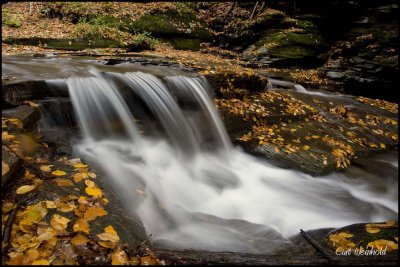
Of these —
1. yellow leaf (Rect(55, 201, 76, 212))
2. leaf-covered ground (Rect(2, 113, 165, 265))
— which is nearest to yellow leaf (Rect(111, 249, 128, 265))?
leaf-covered ground (Rect(2, 113, 165, 265))

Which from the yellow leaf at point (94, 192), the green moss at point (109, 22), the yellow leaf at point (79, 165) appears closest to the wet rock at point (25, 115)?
the yellow leaf at point (79, 165)

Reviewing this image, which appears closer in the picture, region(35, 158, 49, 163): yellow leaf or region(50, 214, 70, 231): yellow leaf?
region(50, 214, 70, 231): yellow leaf

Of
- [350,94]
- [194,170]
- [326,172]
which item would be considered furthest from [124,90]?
[350,94]

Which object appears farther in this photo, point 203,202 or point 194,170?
point 194,170

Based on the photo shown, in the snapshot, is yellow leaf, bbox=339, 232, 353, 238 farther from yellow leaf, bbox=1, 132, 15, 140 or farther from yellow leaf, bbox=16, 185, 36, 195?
yellow leaf, bbox=1, 132, 15, 140

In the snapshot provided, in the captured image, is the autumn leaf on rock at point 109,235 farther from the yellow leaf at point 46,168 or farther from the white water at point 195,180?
the yellow leaf at point 46,168

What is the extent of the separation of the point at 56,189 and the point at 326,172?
464 centimetres

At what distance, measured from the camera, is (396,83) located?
34.8 ft

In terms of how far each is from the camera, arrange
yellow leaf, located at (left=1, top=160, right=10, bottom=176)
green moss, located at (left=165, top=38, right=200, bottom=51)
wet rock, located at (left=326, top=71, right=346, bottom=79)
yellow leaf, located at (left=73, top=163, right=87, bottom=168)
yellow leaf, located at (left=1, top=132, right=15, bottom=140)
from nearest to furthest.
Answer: yellow leaf, located at (left=1, top=160, right=10, bottom=176), yellow leaf, located at (left=1, top=132, right=15, bottom=140), yellow leaf, located at (left=73, top=163, right=87, bottom=168), wet rock, located at (left=326, top=71, right=346, bottom=79), green moss, located at (left=165, top=38, right=200, bottom=51)

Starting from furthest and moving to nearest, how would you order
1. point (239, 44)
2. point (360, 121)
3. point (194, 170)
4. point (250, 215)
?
point (239, 44) → point (360, 121) → point (194, 170) → point (250, 215)

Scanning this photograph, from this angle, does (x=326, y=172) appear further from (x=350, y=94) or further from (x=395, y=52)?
(x=395, y=52)

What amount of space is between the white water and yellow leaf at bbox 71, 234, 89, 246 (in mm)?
834

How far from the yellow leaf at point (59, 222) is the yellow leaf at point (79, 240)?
158 mm

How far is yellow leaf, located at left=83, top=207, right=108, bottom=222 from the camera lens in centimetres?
246
